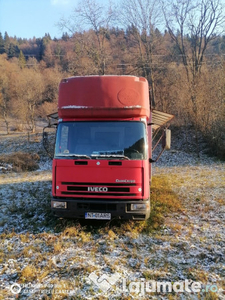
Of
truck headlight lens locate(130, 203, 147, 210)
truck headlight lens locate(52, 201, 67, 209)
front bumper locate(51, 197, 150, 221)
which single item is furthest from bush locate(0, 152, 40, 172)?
truck headlight lens locate(130, 203, 147, 210)

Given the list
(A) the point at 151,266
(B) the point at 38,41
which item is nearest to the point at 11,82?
(A) the point at 151,266

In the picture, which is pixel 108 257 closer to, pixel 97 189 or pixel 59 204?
pixel 97 189

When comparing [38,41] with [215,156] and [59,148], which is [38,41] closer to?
[215,156]

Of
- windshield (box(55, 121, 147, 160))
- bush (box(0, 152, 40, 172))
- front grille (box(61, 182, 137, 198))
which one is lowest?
bush (box(0, 152, 40, 172))

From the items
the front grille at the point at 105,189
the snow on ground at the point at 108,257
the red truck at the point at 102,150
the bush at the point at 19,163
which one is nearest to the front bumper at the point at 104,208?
the red truck at the point at 102,150

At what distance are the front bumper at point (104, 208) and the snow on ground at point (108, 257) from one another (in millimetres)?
542

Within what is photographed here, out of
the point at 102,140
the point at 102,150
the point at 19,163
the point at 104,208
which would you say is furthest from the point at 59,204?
the point at 19,163

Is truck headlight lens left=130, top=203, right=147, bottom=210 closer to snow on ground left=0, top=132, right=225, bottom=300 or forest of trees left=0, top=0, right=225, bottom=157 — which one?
snow on ground left=0, top=132, right=225, bottom=300

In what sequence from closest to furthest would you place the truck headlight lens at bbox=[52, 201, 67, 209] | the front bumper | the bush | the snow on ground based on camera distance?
the snow on ground < the front bumper < the truck headlight lens at bbox=[52, 201, 67, 209] < the bush

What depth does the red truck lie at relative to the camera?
16.3 feet

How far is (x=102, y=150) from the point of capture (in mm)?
5203

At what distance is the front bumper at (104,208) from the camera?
A: 16.2 feet

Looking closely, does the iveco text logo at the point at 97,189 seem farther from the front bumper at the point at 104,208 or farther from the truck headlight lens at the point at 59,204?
the truck headlight lens at the point at 59,204

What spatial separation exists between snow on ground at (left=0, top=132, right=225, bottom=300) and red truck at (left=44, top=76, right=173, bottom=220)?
0.62 m
